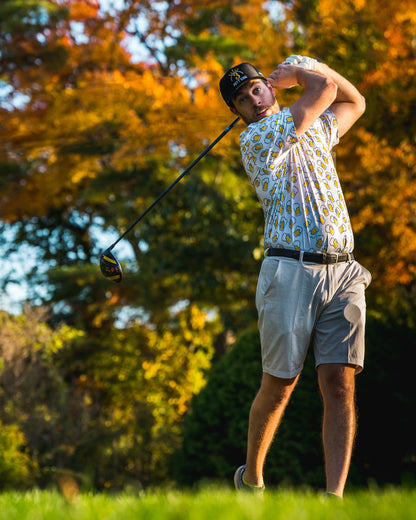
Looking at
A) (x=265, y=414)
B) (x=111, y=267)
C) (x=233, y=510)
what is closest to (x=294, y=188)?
(x=265, y=414)

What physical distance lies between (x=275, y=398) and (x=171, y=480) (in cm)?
887

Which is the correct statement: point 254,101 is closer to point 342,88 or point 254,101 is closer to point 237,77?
point 237,77

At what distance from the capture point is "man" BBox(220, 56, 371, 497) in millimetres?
2887

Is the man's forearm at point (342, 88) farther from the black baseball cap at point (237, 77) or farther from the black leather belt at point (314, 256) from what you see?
the black leather belt at point (314, 256)

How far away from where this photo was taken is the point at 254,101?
3102 millimetres

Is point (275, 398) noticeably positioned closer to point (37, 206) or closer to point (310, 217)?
point (310, 217)

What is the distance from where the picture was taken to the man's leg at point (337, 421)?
9.14 feet

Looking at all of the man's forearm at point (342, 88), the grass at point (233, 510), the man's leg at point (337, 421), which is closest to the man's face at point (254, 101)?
the man's forearm at point (342, 88)

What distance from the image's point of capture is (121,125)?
1339 centimetres

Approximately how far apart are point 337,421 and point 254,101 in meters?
1.43

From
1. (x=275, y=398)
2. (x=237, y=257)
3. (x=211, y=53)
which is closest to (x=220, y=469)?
(x=275, y=398)

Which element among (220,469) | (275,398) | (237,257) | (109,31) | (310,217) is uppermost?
(109,31)

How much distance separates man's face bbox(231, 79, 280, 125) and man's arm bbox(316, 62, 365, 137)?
292 mm

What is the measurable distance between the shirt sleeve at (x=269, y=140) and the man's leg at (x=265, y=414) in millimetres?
907
